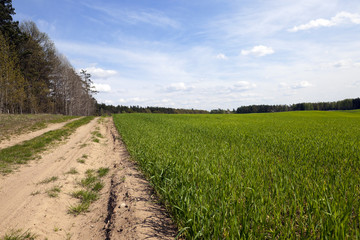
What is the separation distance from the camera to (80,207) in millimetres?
4418

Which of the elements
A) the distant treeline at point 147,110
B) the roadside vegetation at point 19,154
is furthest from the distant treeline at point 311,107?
the roadside vegetation at point 19,154

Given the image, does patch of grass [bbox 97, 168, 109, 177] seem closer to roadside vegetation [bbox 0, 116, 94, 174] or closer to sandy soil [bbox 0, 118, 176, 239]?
sandy soil [bbox 0, 118, 176, 239]

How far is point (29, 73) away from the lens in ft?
121

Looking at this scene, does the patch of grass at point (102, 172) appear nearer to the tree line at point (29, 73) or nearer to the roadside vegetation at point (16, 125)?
the roadside vegetation at point (16, 125)

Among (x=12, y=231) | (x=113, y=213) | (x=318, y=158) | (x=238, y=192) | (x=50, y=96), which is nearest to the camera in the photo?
(x=12, y=231)

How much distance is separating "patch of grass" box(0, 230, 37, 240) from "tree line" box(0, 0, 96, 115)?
32484mm

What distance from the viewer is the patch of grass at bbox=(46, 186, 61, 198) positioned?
4.86m

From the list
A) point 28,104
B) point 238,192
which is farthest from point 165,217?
point 28,104

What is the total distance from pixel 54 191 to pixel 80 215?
4.87 feet

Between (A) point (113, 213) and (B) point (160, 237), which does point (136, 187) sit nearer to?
(A) point (113, 213)

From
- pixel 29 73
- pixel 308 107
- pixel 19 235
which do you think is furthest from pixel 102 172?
pixel 308 107

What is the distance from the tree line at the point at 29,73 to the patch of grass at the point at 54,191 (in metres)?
30.7

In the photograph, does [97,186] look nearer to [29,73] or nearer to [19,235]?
[19,235]

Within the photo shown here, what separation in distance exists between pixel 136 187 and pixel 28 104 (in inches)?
1737
